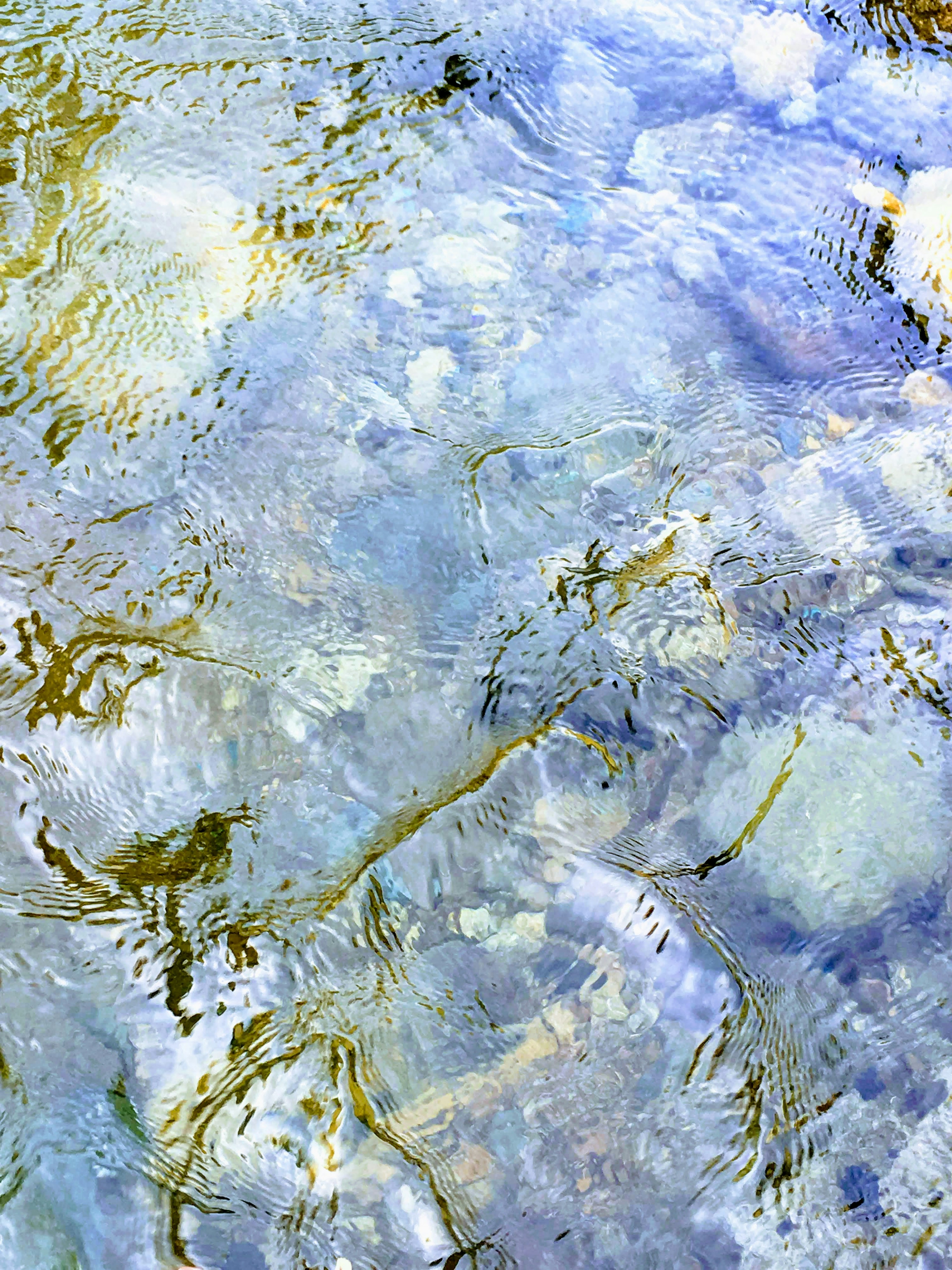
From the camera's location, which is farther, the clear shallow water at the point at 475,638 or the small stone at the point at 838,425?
the small stone at the point at 838,425

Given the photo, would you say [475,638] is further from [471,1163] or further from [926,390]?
[926,390]

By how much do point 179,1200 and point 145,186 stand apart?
8.15ft

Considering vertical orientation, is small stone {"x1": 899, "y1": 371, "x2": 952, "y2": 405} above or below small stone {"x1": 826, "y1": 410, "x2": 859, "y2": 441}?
above

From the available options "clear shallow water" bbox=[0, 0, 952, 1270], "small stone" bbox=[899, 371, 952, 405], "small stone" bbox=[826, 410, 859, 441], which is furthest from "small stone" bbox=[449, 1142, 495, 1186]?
"small stone" bbox=[899, 371, 952, 405]

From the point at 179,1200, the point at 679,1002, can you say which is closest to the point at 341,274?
the point at 679,1002

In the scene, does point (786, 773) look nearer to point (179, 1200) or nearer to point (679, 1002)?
point (679, 1002)

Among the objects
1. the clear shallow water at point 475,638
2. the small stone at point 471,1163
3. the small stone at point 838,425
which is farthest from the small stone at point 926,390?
the small stone at point 471,1163

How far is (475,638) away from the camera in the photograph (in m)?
2.05

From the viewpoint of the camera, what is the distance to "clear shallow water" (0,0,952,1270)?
169 cm

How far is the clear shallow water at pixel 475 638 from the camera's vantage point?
169cm

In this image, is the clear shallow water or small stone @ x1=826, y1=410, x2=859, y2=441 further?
small stone @ x1=826, y1=410, x2=859, y2=441

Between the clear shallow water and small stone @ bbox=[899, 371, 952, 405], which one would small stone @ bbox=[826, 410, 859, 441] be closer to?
the clear shallow water

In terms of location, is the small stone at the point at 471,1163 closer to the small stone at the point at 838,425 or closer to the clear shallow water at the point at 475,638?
the clear shallow water at the point at 475,638

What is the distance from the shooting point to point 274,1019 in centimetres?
177
